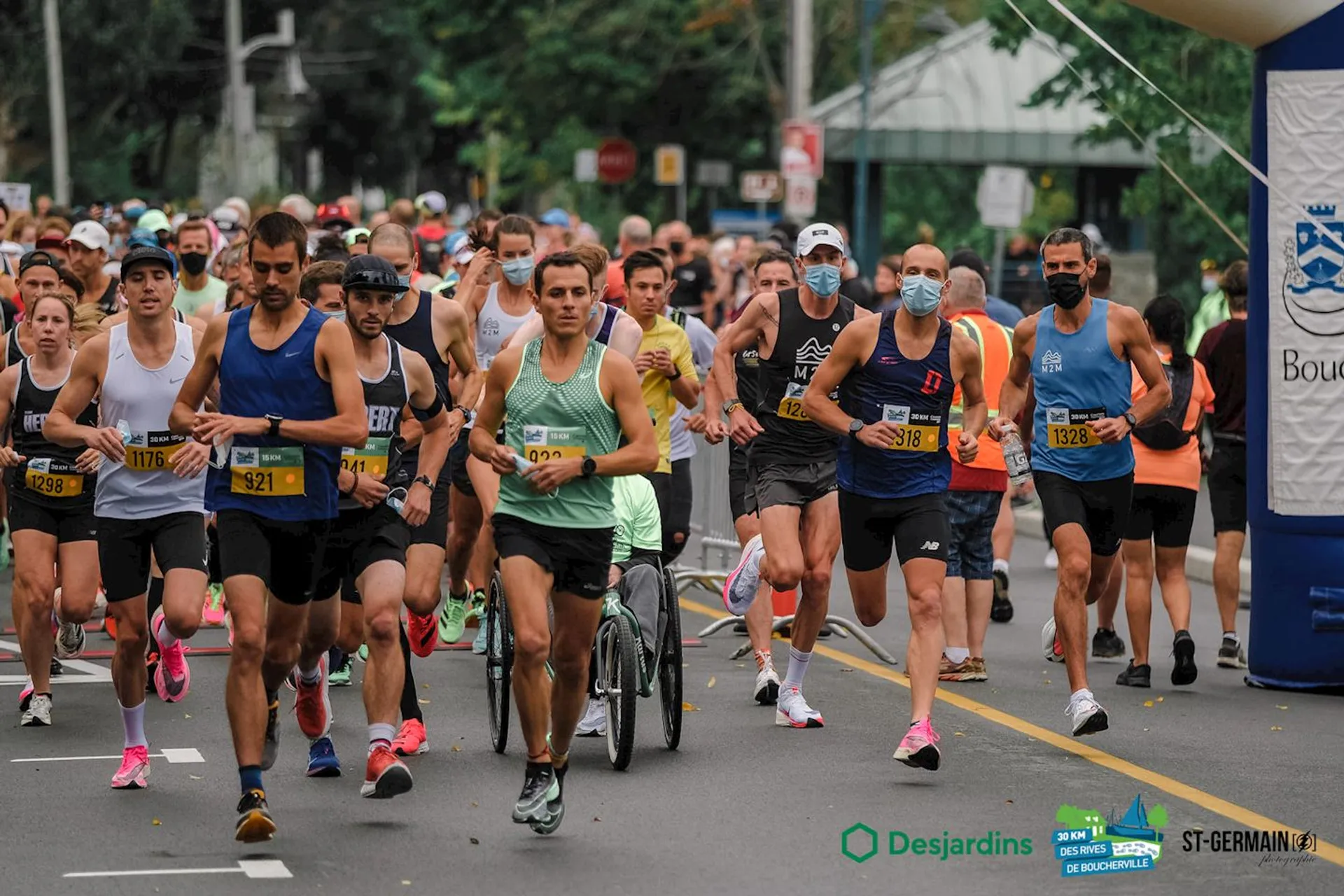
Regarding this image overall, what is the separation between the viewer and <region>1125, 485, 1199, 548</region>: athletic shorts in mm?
12828

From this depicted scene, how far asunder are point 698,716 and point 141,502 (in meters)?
2.84

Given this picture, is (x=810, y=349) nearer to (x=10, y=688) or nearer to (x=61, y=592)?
(x=61, y=592)

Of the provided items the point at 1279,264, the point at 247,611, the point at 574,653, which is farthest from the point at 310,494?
the point at 1279,264

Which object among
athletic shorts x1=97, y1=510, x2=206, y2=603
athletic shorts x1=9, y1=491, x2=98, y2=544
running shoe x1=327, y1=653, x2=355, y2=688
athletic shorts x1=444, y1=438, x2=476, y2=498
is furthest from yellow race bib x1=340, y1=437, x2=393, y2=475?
athletic shorts x1=444, y1=438, x2=476, y2=498

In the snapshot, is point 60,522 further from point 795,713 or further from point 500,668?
point 795,713

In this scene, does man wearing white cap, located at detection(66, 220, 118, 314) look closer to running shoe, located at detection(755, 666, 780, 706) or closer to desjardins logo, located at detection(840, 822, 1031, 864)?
running shoe, located at detection(755, 666, 780, 706)

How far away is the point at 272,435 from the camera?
8.45 meters

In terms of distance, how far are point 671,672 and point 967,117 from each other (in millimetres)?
32464

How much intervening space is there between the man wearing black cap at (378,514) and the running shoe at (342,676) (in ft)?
7.26

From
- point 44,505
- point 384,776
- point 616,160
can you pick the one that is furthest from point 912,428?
point 616,160

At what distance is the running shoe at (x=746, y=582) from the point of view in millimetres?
11289

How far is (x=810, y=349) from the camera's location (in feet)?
37.0

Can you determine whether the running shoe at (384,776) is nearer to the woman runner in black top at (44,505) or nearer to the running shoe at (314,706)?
the running shoe at (314,706)

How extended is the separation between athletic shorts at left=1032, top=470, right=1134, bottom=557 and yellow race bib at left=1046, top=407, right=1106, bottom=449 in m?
0.16
